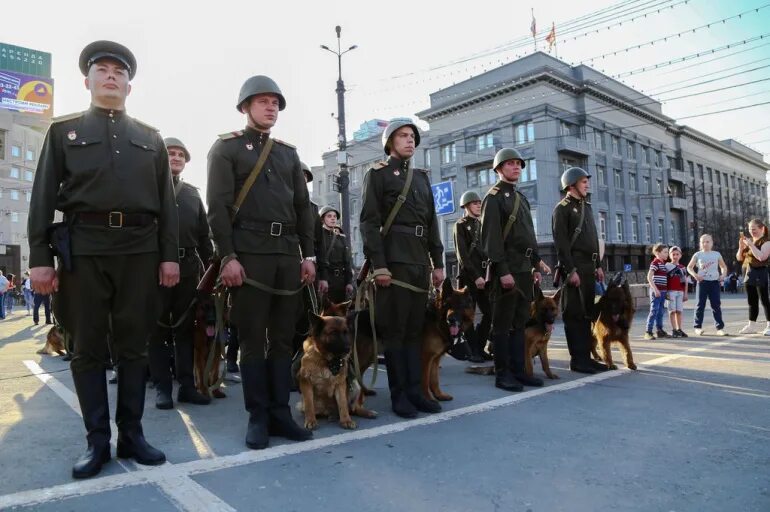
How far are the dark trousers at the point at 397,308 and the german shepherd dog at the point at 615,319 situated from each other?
121 inches

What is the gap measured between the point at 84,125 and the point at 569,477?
3625 millimetres

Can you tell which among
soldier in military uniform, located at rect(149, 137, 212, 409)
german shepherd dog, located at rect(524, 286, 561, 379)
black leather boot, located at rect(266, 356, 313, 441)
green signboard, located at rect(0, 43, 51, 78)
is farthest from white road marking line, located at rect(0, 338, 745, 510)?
green signboard, located at rect(0, 43, 51, 78)

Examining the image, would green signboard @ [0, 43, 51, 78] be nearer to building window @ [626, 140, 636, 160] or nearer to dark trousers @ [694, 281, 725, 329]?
building window @ [626, 140, 636, 160]

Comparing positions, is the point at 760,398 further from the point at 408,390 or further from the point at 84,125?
the point at 84,125

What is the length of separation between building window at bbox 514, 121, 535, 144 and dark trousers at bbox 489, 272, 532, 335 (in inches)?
1550

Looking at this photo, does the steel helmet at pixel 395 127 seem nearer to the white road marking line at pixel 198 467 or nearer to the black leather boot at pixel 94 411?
the white road marking line at pixel 198 467

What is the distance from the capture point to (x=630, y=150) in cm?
5084

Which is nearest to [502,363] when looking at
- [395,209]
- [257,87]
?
[395,209]

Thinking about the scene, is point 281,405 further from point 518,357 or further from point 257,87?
point 518,357

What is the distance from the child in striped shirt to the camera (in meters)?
10.4

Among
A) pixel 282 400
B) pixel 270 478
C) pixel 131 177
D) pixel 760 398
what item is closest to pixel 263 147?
pixel 131 177

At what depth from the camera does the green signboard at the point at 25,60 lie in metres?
52.2

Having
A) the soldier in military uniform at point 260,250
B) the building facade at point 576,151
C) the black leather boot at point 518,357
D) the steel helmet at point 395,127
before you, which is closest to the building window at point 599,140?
the building facade at point 576,151

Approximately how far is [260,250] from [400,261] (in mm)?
1353
